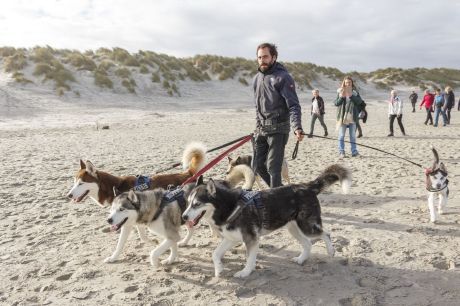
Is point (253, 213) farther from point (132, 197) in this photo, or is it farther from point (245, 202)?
point (132, 197)

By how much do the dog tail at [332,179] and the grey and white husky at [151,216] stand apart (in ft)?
4.43

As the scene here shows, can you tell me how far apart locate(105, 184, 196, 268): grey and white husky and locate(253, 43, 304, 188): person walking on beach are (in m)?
1.17

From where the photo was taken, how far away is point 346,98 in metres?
10.2

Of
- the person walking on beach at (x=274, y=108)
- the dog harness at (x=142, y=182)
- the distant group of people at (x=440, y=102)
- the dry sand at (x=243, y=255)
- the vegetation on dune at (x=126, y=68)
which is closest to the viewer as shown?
the dry sand at (x=243, y=255)

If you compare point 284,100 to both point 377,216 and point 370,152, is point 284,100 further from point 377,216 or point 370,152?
point 370,152

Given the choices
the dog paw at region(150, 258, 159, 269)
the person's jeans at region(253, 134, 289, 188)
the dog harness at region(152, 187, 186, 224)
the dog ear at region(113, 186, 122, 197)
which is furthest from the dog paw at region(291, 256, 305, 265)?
the dog ear at region(113, 186, 122, 197)

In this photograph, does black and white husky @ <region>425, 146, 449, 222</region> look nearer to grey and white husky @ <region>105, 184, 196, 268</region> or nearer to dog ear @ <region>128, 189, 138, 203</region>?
grey and white husky @ <region>105, 184, 196, 268</region>

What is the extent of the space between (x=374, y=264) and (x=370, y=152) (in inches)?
285

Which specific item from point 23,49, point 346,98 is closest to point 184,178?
point 346,98

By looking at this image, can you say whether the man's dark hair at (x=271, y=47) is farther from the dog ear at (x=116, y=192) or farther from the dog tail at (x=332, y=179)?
the dog ear at (x=116, y=192)

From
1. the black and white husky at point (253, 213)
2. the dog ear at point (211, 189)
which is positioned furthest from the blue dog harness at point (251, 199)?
the dog ear at point (211, 189)

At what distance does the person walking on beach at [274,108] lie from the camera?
4.68 m

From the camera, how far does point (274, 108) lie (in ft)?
15.9

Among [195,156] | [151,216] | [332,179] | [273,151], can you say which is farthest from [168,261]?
[332,179]
